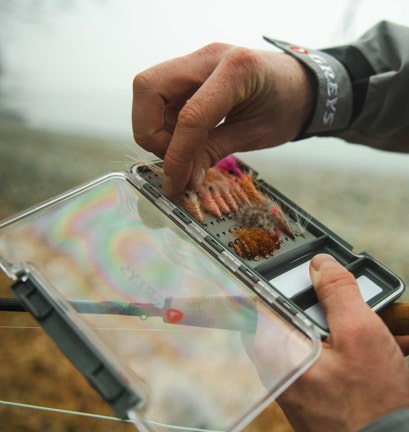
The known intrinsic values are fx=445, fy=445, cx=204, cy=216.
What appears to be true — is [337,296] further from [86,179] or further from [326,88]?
[86,179]

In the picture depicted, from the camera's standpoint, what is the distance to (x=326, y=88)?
148 cm

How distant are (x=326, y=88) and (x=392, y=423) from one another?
41.1 inches

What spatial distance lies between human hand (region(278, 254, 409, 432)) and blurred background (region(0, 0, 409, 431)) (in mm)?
951

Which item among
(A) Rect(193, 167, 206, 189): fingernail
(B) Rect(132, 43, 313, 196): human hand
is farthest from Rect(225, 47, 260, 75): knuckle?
(A) Rect(193, 167, 206, 189): fingernail

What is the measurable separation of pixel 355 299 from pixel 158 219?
506 millimetres

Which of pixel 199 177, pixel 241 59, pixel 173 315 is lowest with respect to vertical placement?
pixel 173 315

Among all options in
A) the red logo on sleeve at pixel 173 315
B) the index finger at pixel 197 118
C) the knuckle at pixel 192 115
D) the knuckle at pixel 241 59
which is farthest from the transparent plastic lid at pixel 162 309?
the knuckle at pixel 241 59

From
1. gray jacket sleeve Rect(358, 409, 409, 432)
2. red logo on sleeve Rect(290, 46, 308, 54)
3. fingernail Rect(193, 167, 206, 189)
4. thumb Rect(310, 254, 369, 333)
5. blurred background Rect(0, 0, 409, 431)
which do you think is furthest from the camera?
blurred background Rect(0, 0, 409, 431)

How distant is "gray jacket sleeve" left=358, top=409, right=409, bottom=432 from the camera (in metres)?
0.80

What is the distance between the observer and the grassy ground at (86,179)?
4.09 feet

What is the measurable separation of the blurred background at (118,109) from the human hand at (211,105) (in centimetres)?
54

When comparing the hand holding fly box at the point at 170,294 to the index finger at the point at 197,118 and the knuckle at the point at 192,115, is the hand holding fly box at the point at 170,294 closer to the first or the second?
the index finger at the point at 197,118

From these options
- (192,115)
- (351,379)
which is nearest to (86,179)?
(192,115)

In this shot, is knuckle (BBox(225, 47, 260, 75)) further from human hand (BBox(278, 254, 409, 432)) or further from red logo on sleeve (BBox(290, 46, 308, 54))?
human hand (BBox(278, 254, 409, 432))
